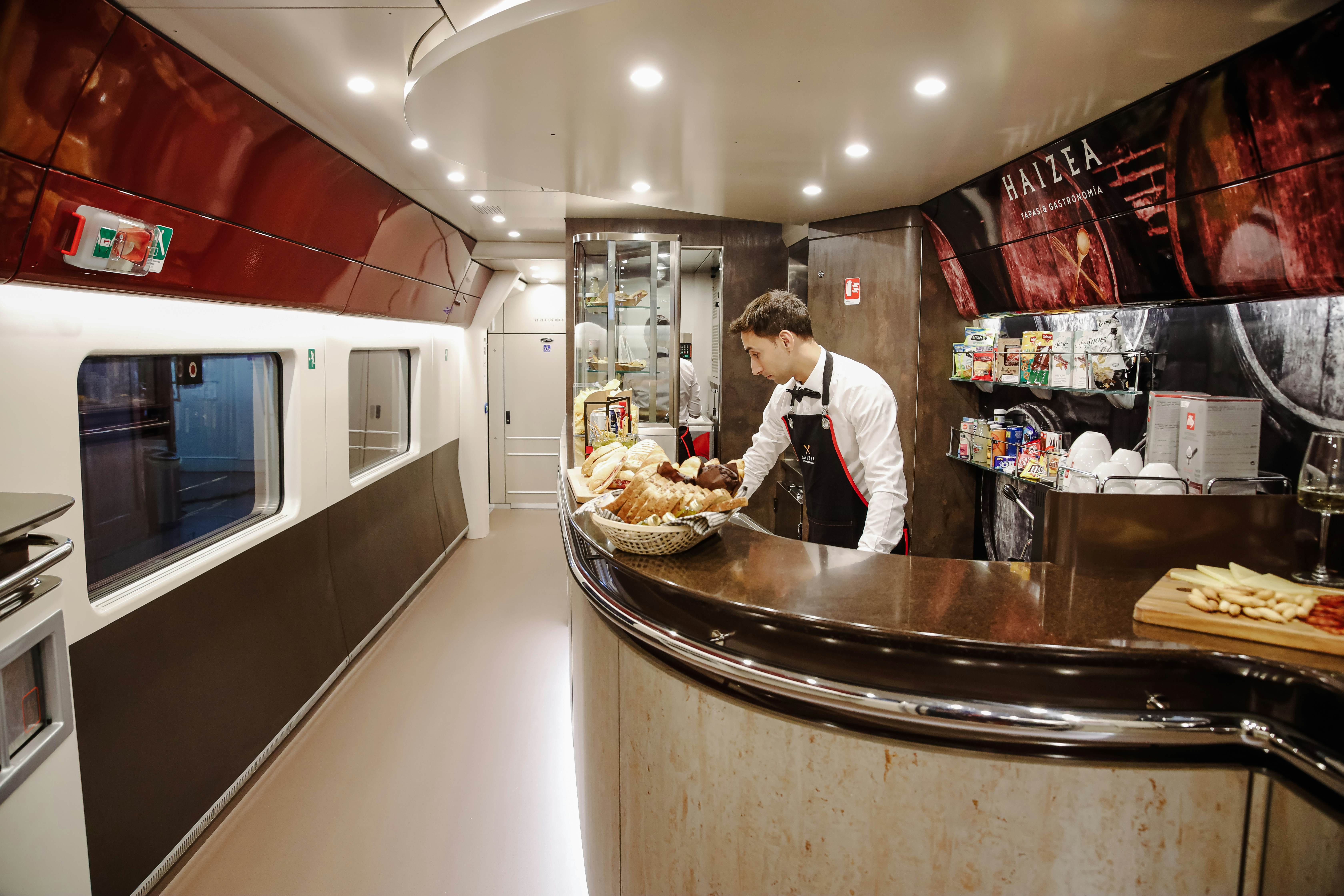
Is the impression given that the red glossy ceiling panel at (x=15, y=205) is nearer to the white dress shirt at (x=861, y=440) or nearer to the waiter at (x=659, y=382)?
the white dress shirt at (x=861, y=440)

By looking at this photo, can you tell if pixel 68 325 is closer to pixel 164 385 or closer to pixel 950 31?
pixel 164 385

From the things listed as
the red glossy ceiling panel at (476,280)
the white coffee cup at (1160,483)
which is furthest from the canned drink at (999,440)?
the red glossy ceiling panel at (476,280)

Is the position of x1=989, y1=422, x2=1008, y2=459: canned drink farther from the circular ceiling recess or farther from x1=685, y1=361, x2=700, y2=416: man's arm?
x1=685, y1=361, x2=700, y2=416: man's arm

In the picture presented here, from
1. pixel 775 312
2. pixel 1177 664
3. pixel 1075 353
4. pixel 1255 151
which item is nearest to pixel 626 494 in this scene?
pixel 775 312

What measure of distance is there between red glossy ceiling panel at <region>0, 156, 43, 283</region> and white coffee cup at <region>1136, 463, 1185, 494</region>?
328 centimetres

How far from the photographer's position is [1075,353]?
316 cm

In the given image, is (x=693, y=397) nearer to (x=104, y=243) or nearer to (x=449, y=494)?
(x=449, y=494)

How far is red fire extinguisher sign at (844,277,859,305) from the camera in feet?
14.6

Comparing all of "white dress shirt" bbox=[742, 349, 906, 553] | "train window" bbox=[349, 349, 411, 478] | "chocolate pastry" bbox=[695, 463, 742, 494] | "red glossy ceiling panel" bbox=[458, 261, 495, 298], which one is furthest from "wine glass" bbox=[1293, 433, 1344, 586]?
"red glossy ceiling panel" bbox=[458, 261, 495, 298]

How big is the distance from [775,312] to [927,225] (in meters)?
1.78

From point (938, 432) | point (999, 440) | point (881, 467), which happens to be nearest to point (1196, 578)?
point (881, 467)

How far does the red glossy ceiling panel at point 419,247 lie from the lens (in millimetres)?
4398

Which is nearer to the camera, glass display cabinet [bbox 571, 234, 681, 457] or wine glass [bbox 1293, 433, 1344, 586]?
wine glass [bbox 1293, 433, 1344, 586]

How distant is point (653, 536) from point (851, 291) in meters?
3.07
